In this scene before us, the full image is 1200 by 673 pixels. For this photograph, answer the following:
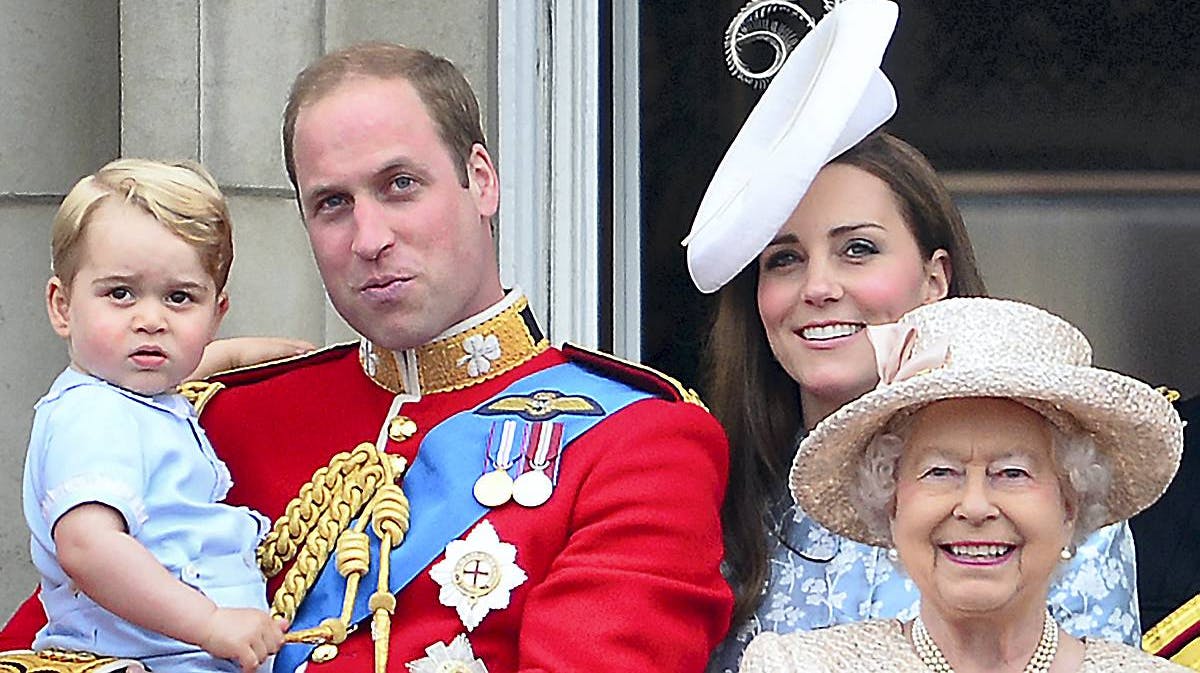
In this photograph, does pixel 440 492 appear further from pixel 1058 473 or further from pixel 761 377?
pixel 1058 473

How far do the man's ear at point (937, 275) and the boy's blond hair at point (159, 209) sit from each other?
2.72ft

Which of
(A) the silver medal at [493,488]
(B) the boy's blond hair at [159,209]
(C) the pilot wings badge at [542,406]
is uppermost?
(B) the boy's blond hair at [159,209]

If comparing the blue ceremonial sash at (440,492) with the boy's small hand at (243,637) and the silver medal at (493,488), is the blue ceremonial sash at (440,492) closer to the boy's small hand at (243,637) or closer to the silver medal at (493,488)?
the silver medal at (493,488)

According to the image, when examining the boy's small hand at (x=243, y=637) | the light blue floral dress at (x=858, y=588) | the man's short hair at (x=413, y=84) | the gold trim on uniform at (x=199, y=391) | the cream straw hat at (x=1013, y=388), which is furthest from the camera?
the gold trim on uniform at (x=199, y=391)

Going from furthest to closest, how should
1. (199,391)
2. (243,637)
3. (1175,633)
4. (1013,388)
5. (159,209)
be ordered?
(199,391) < (1175,633) < (159,209) < (243,637) < (1013,388)

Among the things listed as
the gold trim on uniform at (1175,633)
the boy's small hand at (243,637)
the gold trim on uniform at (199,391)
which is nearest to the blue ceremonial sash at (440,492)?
the boy's small hand at (243,637)

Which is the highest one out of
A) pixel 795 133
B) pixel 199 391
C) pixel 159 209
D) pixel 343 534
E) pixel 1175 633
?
pixel 795 133

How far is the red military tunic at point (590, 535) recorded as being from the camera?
2.52m

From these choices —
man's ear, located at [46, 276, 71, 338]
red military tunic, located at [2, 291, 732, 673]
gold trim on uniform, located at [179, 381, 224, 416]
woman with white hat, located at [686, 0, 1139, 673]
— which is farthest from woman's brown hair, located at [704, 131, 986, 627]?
man's ear, located at [46, 276, 71, 338]

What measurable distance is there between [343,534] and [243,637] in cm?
22

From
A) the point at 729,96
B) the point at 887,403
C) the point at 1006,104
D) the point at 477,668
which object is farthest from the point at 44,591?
the point at 1006,104

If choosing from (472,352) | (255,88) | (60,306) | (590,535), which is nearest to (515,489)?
(590,535)

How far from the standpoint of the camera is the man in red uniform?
2568 mm

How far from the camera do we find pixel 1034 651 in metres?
2.26
